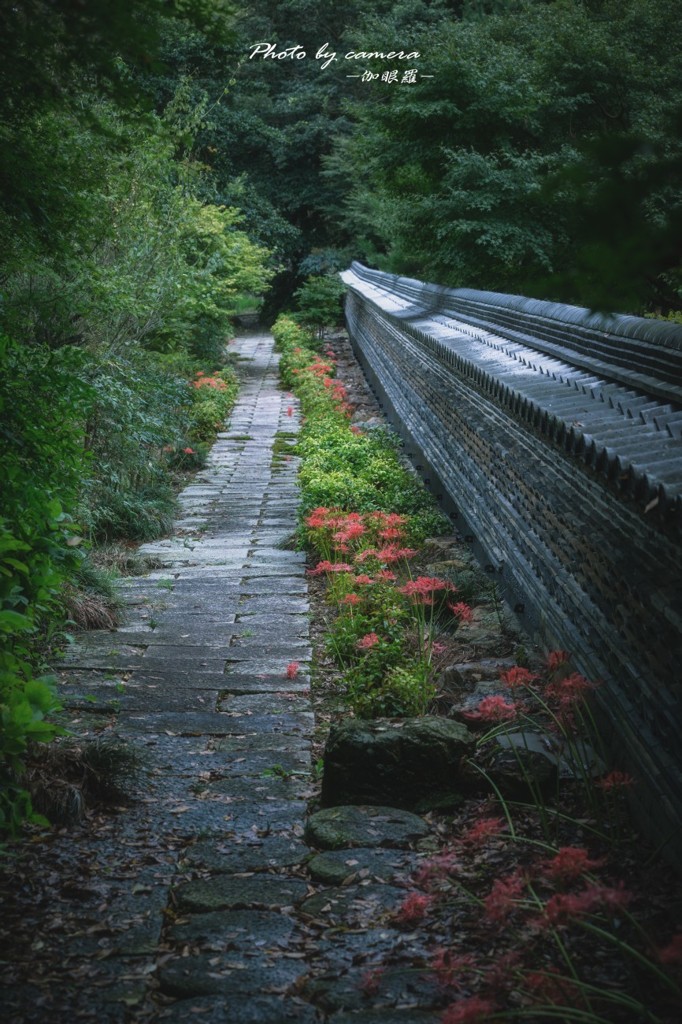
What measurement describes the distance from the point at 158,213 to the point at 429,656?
729cm

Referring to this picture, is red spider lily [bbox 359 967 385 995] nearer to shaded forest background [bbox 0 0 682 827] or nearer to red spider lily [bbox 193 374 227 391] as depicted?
shaded forest background [bbox 0 0 682 827]

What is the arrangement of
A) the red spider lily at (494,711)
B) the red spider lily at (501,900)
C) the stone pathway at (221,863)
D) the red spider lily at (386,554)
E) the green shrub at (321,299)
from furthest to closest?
the green shrub at (321,299)
the red spider lily at (386,554)
the red spider lily at (494,711)
the stone pathway at (221,863)
the red spider lily at (501,900)

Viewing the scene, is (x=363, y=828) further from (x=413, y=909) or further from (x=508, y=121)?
(x=508, y=121)

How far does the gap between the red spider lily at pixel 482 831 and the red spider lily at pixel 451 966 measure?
0.37 meters

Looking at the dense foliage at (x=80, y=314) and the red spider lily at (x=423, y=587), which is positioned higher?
the dense foliage at (x=80, y=314)

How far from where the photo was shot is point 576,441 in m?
3.53

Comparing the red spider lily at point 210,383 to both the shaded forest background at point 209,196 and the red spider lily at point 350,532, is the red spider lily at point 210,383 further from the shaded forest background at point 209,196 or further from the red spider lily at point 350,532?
the red spider lily at point 350,532

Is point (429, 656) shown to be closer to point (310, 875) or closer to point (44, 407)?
point (310, 875)

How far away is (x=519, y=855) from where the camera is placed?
2.84 meters

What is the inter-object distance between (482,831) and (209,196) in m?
16.6

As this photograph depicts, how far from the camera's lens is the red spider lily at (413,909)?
2412 millimetres

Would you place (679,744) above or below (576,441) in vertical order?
below

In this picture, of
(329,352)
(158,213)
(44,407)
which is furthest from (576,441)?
(329,352)

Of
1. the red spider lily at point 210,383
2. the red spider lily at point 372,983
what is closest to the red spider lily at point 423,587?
the red spider lily at point 372,983
